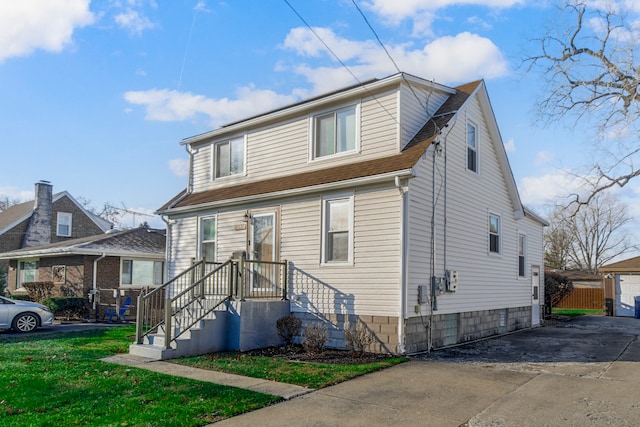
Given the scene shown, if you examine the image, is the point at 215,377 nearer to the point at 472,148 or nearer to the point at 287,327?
the point at 287,327

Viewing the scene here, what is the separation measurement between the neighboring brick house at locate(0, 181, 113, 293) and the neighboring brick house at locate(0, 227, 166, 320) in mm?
7661

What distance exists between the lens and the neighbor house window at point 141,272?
2239 cm

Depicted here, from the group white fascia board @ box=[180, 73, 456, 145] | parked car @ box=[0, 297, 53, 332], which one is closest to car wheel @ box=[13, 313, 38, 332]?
parked car @ box=[0, 297, 53, 332]

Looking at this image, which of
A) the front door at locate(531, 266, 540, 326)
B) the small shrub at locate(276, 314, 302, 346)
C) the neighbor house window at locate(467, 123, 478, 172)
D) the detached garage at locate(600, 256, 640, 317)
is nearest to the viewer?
the small shrub at locate(276, 314, 302, 346)

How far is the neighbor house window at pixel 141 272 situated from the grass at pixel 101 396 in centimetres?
1252

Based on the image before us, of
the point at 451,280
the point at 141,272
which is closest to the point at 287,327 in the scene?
the point at 451,280

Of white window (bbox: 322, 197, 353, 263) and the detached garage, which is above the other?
white window (bbox: 322, 197, 353, 263)

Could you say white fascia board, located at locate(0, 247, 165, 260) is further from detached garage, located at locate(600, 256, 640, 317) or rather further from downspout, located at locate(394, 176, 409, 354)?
detached garage, located at locate(600, 256, 640, 317)

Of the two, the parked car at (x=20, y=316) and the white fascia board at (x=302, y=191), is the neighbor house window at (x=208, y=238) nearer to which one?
the white fascia board at (x=302, y=191)

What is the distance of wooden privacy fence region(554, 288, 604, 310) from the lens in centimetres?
2939

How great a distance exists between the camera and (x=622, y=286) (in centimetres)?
2508

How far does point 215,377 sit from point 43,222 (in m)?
28.3

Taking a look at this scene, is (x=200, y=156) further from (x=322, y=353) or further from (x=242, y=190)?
(x=322, y=353)

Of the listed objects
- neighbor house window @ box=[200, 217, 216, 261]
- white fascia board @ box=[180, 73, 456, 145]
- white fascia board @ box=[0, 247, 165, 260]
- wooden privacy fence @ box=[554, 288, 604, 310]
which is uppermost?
white fascia board @ box=[180, 73, 456, 145]
